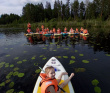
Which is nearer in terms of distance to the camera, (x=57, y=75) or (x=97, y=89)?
(x=97, y=89)

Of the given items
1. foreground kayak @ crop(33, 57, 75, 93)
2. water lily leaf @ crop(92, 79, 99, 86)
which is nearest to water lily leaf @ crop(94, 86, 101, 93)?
water lily leaf @ crop(92, 79, 99, 86)

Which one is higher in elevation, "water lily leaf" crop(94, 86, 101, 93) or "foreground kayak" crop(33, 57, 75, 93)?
"foreground kayak" crop(33, 57, 75, 93)

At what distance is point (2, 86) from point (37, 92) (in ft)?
6.81

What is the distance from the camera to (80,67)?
17.4ft

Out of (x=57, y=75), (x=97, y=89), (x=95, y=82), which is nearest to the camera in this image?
(x=97, y=89)

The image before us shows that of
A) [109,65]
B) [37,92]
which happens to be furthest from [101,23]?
[37,92]

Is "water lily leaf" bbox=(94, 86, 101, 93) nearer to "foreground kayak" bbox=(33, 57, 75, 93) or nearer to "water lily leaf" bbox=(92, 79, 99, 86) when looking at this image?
"water lily leaf" bbox=(92, 79, 99, 86)

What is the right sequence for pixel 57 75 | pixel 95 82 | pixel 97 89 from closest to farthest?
pixel 97 89
pixel 57 75
pixel 95 82

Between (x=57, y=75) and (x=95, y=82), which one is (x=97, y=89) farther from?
(x=57, y=75)

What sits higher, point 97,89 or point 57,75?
point 57,75

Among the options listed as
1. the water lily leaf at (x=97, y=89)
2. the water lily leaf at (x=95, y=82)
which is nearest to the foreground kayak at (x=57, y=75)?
the water lily leaf at (x=97, y=89)

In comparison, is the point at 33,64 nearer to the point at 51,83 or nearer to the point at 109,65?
the point at 51,83

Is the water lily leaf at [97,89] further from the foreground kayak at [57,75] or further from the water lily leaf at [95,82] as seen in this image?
the foreground kayak at [57,75]

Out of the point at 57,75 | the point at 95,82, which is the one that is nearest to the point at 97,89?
the point at 95,82
